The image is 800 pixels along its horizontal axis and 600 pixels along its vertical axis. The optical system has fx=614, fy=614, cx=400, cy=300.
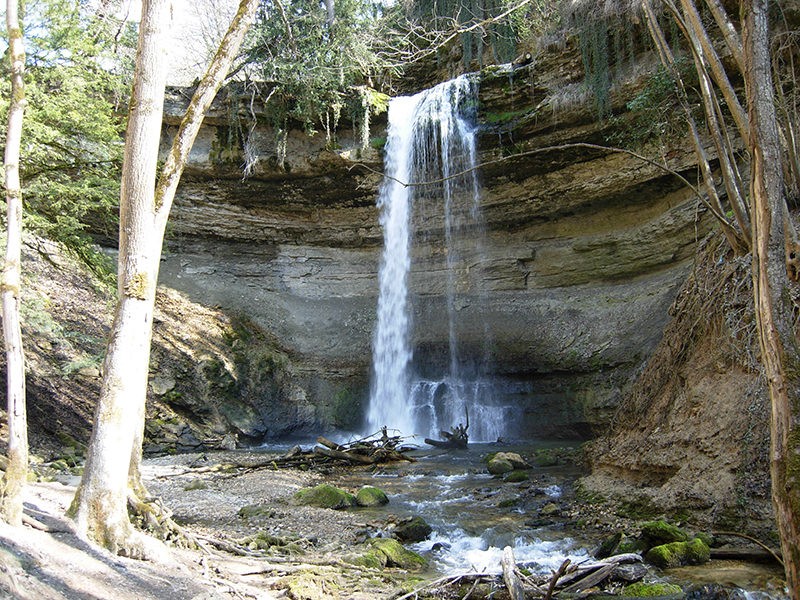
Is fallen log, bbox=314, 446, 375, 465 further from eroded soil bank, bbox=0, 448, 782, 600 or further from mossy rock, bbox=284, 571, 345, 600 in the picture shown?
mossy rock, bbox=284, 571, 345, 600

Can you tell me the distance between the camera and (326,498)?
27.6 feet

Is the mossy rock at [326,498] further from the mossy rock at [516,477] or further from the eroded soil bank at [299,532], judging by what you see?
the mossy rock at [516,477]

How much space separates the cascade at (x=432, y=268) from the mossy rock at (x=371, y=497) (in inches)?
317

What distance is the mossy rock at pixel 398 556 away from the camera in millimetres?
5719

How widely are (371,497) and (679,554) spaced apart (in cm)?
425

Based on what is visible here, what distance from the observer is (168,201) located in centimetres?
519

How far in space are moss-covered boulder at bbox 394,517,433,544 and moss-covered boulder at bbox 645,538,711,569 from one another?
2369mm

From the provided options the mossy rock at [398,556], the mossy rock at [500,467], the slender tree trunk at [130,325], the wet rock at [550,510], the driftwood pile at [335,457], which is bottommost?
the driftwood pile at [335,457]

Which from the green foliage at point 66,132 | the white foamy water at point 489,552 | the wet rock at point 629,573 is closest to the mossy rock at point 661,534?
the white foamy water at point 489,552

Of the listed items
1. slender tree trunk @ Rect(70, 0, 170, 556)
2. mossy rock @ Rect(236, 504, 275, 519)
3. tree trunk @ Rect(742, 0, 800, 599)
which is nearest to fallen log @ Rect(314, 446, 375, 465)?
mossy rock @ Rect(236, 504, 275, 519)

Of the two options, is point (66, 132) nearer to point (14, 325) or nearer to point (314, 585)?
point (14, 325)

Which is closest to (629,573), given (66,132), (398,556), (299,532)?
(398,556)

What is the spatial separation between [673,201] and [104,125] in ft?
43.8

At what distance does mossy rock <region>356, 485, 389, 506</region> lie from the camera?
27.7 ft
